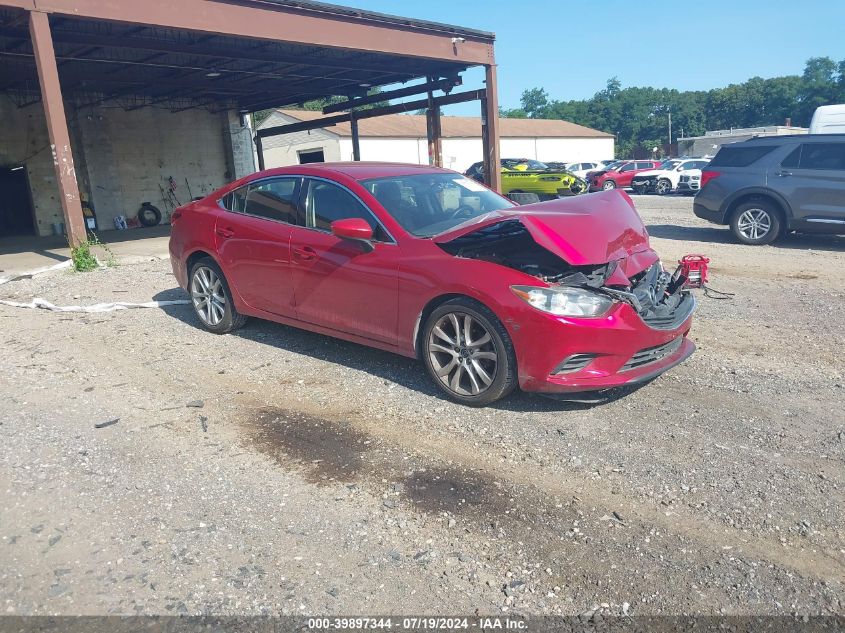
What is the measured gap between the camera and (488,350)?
4.38 metres

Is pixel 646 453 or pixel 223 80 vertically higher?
pixel 223 80

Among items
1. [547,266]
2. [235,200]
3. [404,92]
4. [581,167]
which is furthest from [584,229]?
[581,167]

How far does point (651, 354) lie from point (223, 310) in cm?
399

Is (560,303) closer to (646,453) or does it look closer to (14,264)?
(646,453)

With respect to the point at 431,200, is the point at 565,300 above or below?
below

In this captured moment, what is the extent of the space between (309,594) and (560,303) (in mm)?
2296

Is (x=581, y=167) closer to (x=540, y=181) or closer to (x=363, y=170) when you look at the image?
(x=540, y=181)

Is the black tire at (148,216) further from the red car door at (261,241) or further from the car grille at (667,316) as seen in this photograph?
the car grille at (667,316)

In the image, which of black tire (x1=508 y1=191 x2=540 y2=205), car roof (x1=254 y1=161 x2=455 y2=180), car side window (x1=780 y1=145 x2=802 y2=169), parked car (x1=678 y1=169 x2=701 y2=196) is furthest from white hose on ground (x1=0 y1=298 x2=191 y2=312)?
parked car (x1=678 y1=169 x2=701 y2=196)

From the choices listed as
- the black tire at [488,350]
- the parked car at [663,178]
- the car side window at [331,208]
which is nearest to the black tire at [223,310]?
the car side window at [331,208]

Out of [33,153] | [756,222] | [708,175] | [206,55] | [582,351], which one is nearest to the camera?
[582,351]

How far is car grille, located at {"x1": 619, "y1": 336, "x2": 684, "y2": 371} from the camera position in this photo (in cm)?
429

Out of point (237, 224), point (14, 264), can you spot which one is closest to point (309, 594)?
point (237, 224)

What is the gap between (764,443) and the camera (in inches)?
153
